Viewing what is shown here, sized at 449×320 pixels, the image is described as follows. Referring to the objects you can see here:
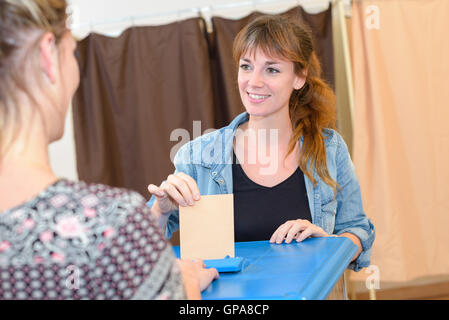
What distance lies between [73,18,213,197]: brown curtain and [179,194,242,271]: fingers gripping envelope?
2031 mm

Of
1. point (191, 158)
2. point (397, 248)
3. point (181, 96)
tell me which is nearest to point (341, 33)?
point (181, 96)

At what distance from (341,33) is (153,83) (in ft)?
4.18

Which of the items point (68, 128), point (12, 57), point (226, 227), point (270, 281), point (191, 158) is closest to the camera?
point (12, 57)

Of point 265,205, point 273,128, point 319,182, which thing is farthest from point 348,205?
point 273,128

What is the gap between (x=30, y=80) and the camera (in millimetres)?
752

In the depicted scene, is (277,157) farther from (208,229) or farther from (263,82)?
(208,229)

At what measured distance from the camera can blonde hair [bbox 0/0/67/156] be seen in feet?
2.37

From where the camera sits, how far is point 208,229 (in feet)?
4.45

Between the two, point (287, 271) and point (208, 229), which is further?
point (208, 229)

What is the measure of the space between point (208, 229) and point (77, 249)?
0.69 metres

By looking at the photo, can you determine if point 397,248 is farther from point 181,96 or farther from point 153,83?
point 153,83

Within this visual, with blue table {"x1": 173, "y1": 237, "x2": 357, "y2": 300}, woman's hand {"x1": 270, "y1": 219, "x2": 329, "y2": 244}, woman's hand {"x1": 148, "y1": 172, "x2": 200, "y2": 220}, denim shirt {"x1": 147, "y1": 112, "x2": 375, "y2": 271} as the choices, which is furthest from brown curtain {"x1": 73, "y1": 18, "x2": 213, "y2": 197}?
blue table {"x1": 173, "y1": 237, "x2": 357, "y2": 300}

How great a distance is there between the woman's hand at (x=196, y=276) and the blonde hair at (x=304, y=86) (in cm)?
92

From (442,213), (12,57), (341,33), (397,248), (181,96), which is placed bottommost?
(397,248)
